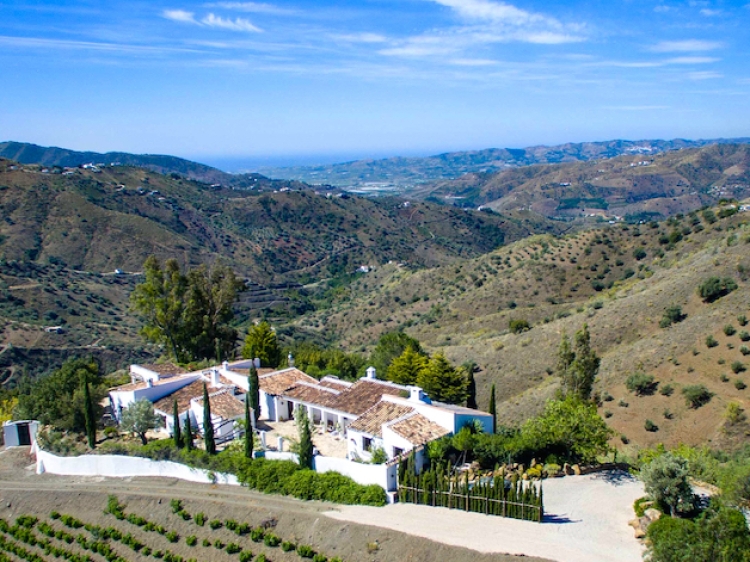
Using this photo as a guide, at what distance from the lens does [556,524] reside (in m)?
19.6

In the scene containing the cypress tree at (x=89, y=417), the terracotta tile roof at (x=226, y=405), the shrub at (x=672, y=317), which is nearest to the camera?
the cypress tree at (x=89, y=417)

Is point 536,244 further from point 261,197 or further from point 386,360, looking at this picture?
point 261,197

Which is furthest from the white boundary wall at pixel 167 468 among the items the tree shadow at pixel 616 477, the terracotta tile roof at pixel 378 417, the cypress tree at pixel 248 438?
the tree shadow at pixel 616 477

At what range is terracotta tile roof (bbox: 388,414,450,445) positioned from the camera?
77.9 feet

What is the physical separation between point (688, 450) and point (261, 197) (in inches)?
5300

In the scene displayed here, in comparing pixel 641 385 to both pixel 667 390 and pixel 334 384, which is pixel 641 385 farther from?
pixel 334 384

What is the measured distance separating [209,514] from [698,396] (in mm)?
23309

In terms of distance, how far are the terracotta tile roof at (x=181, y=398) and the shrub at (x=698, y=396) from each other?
24.3 m

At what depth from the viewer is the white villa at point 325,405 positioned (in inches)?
974

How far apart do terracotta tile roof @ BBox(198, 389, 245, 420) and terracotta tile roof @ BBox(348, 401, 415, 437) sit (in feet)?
22.0

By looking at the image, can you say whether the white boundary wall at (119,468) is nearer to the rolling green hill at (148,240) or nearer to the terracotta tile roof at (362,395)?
the terracotta tile roof at (362,395)

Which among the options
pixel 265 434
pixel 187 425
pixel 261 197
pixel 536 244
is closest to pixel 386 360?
pixel 265 434

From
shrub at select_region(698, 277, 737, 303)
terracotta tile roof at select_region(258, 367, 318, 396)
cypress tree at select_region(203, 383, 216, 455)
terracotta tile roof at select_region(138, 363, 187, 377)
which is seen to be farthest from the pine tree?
shrub at select_region(698, 277, 737, 303)

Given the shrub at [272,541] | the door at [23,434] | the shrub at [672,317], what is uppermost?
the shrub at [672,317]
